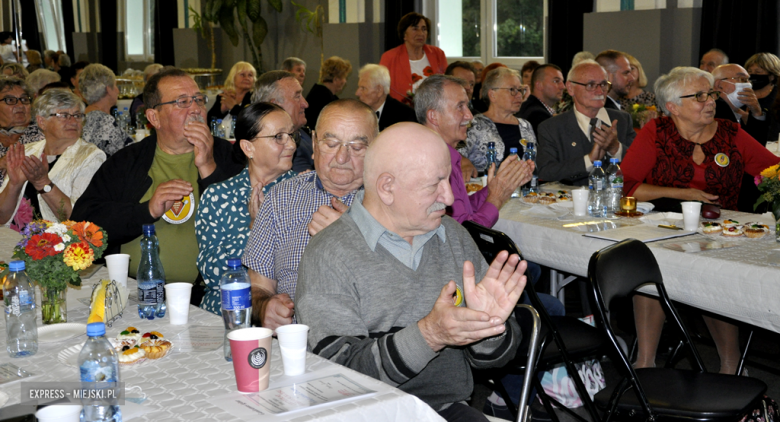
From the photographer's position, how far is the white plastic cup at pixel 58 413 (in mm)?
1303

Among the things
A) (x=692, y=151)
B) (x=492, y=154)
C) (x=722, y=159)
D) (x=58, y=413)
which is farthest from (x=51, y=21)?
(x=58, y=413)

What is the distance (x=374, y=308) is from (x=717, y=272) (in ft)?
4.63

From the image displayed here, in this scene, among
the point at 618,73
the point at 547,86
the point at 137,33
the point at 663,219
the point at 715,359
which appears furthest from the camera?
the point at 137,33

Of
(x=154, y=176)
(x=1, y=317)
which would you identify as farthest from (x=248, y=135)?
(x=1, y=317)

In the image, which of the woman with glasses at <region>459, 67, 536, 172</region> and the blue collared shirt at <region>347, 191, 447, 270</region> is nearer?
the blue collared shirt at <region>347, 191, 447, 270</region>

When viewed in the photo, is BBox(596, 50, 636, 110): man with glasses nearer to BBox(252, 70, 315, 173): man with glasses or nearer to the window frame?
BBox(252, 70, 315, 173): man with glasses

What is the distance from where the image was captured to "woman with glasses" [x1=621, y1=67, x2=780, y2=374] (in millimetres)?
3645

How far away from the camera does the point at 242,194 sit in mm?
2760

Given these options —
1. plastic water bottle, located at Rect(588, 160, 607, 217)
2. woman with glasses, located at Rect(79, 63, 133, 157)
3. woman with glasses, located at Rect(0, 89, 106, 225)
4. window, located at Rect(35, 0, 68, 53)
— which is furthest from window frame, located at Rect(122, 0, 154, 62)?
plastic water bottle, located at Rect(588, 160, 607, 217)

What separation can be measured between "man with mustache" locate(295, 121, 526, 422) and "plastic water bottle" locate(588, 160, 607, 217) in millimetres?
1722

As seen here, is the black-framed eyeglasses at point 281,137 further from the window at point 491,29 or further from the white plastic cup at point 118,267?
the window at point 491,29

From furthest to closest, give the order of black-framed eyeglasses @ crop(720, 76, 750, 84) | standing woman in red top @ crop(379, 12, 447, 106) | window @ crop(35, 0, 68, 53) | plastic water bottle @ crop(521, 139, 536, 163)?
window @ crop(35, 0, 68, 53)
standing woman in red top @ crop(379, 12, 447, 106)
black-framed eyeglasses @ crop(720, 76, 750, 84)
plastic water bottle @ crop(521, 139, 536, 163)

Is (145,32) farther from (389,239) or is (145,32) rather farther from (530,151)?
(389,239)

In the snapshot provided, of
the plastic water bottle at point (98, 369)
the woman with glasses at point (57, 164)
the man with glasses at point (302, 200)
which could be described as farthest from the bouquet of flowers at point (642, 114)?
the plastic water bottle at point (98, 369)
